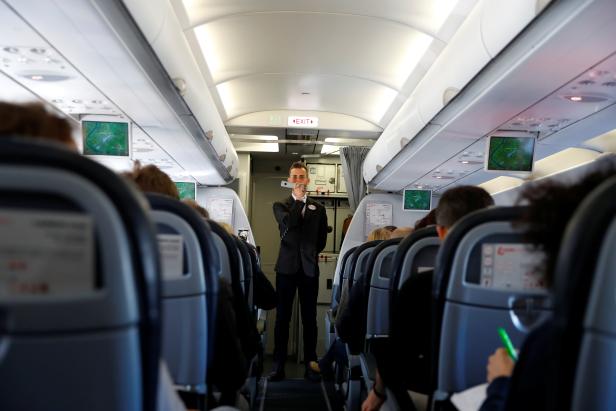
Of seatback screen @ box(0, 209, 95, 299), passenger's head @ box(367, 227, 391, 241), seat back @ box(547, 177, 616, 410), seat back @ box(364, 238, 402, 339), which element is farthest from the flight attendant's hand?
seatback screen @ box(0, 209, 95, 299)

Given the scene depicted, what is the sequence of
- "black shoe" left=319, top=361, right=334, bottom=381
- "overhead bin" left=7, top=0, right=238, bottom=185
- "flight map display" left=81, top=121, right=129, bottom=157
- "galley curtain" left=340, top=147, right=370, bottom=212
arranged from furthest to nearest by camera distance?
"galley curtain" left=340, top=147, right=370, bottom=212 < "black shoe" left=319, top=361, right=334, bottom=381 < "flight map display" left=81, top=121, right=129, bottom=157 < "overhead bin" left=7, top=0, right=238, bottom=185

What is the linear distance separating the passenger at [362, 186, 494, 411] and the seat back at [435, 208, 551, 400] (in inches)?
20.1

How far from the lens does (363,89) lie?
8898 millimetres

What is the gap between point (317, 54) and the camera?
24.9ft

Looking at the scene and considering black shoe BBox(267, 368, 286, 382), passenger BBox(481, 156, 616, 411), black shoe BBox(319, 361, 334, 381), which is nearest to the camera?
passenger BBox(481, 156, 616, 411)

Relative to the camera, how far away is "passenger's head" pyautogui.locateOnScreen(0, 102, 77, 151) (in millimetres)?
1193

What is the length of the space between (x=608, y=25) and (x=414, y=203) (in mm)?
7596

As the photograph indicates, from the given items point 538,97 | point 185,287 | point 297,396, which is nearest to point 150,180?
point 185,287

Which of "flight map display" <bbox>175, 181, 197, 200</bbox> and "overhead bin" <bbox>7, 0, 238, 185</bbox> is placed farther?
"flight map display" <bbox>175, 181, 197, 200</bbox>

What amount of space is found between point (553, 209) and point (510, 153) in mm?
4961

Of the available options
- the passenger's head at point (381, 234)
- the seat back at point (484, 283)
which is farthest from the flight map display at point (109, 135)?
the seat back at point (484, 283)

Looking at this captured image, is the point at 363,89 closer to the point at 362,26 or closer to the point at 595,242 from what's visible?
the point at 362,26

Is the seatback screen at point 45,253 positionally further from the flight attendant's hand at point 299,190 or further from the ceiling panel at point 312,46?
the flight attendant's hand at point 299,190

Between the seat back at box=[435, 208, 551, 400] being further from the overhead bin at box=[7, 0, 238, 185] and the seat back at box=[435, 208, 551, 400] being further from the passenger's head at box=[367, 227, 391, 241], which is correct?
the passenger's head at box=[367, 227, 391, 241]
